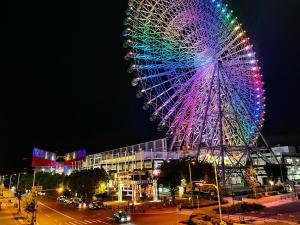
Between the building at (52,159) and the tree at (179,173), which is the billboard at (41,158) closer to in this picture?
the building at (52,159)

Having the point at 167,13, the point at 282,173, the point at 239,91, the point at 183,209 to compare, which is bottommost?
the point at 183,209

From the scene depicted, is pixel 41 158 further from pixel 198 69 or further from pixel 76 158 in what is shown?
pixel 198 69

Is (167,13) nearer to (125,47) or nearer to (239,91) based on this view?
(125,47)

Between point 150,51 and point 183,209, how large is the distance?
3314cm

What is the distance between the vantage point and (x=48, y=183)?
14525 centimetres

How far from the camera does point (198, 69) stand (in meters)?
73.7

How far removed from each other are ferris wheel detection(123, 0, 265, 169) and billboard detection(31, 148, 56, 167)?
89346 mm

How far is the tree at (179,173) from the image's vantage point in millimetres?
66438

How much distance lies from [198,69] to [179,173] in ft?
82.5

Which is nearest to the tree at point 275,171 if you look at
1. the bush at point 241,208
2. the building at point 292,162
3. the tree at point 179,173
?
the tree at point 179,173

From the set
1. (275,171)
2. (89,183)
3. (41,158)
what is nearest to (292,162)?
(275,171)

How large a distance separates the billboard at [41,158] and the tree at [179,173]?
94335 millimetres

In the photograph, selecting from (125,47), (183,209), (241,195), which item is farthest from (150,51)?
(241,195)

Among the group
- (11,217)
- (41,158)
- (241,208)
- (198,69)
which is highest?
(198,69)
